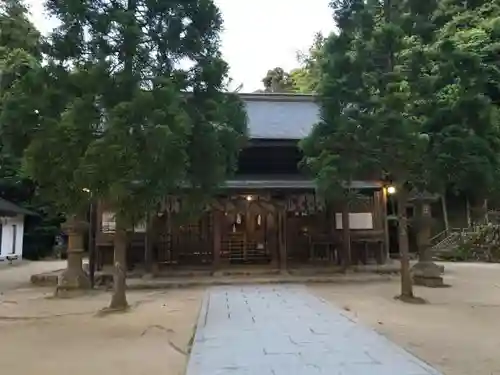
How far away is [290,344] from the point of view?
4.77 m

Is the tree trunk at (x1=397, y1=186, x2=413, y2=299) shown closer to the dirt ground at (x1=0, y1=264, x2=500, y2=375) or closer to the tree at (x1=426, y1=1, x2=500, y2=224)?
the dirt ground at (x1=0, y1=264, x2=500, y2=375)

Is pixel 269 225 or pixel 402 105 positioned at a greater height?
pixel 402 105

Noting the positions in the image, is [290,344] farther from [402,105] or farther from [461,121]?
[461,121]

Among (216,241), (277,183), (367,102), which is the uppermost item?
(367,102)

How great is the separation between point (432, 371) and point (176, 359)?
2249 millimetres

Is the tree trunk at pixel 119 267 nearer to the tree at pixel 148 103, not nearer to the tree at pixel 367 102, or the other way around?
the tree at pixel 148 103

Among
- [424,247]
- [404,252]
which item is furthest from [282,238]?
[404,252]

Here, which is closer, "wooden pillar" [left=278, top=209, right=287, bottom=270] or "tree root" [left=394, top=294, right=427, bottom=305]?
"tree root" [left=394, top=294, right=427, bottom=305]

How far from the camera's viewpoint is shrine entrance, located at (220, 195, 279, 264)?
41.9 feet

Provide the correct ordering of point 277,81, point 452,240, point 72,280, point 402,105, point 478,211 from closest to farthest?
point 402,105 < point 72,280 < point 452,240 < point 478,211 < point 277,81

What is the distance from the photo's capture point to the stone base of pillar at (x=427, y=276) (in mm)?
10133

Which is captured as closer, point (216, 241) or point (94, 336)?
point (94, 336)

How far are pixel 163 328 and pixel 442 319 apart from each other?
12.2 feet

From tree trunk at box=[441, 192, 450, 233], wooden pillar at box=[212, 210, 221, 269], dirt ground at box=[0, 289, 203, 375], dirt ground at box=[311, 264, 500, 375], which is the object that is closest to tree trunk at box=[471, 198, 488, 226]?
tree trunk at box=[441, 192, 450, 233]
